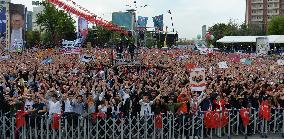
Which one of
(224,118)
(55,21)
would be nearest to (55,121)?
(224,118)

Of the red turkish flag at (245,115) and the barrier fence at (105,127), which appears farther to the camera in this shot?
the red turkish flag at (245,115)

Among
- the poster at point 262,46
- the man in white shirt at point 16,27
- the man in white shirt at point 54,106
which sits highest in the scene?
the man in white shirt at point 16,27

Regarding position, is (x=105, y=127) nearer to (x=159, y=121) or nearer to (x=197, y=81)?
(x=159, y=121)

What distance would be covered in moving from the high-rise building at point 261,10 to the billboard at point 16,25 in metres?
148

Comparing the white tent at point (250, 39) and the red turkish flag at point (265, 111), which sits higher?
the white tent at point (250, 39)

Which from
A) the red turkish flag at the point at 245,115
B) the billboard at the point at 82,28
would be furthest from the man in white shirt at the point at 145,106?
the billboard at the point at 82,28

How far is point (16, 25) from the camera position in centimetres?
3097

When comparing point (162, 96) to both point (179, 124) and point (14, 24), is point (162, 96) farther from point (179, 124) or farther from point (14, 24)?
point (14, 24)

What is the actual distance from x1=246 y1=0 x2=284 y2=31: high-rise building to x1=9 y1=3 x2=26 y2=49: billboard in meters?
148

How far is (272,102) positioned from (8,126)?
29.0 feet

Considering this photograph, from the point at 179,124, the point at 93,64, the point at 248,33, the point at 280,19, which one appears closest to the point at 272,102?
the point at 179,124

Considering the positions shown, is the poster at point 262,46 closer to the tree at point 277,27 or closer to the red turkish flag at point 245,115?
→ the red turkish flag at point 245,115

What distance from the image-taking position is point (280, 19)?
114m

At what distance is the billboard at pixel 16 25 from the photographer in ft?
98.3
